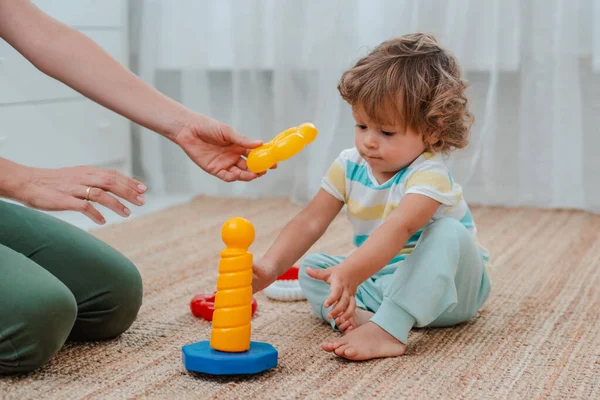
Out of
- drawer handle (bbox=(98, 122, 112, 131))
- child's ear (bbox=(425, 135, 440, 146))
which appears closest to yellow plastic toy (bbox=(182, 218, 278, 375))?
child's ear (bbox=(425, 135, 440, 146))

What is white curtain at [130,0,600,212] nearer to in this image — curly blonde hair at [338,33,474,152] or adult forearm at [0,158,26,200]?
curly blonde hair at [338,33,474,152]

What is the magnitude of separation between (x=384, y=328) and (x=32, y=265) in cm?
47

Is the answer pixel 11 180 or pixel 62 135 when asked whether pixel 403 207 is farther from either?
pixel 62 135

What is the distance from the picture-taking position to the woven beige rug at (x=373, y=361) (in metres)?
0.97

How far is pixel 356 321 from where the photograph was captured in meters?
1.19

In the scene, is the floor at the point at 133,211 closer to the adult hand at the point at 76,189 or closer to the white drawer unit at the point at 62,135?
the white drawer unit at the point at 62,135

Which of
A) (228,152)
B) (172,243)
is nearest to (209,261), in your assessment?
(172,243)

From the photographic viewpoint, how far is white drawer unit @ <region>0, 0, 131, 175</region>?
2088mm

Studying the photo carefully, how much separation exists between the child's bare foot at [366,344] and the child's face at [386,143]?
23 cm

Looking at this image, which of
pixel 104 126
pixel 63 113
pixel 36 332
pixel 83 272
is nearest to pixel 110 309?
pixel 83 272

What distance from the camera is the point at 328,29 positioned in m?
2.32

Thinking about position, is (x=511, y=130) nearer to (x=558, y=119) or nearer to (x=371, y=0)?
(x=558, y=119)

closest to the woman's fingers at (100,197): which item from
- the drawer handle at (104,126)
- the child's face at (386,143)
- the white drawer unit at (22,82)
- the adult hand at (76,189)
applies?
the adult hand at (76,189)

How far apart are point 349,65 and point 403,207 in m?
1.13
